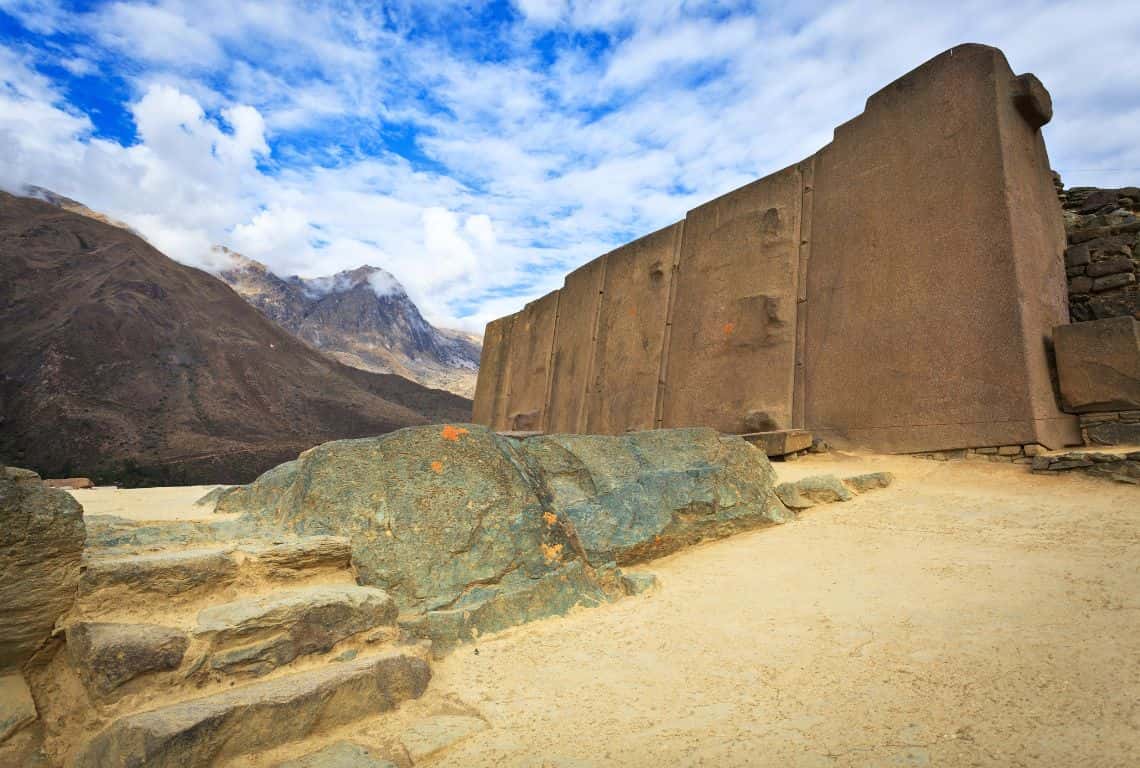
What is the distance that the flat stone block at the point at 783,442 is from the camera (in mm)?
6098

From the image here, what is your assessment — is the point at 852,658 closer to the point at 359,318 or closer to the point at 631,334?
the point at 631,334

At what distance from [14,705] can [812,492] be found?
4641 millimetres

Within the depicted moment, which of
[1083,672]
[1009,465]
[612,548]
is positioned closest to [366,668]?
[612,548]

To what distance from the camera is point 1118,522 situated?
11.6 feet

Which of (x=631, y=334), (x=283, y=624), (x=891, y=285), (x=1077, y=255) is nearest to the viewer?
(x=283, y=624)

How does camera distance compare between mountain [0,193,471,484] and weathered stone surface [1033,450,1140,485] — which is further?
mountain [0,193,471,484]

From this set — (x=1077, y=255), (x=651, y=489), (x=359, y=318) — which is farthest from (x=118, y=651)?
(x=359, y=318)

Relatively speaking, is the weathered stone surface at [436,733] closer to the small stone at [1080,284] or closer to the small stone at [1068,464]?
the small stone at [1068,464]

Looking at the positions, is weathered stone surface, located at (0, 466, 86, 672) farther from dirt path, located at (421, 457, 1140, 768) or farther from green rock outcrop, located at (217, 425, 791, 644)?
dirt path, located at (421, 457, 1140, 768)

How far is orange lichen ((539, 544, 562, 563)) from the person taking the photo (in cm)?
338

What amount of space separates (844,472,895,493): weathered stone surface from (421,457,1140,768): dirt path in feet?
3.00

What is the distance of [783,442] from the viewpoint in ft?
20.0

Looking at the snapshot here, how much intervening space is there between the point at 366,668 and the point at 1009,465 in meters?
4.88

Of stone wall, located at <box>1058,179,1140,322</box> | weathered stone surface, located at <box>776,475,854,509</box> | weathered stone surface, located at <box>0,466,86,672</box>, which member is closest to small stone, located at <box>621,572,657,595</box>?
weathered stone surface, located at <box>776,475,854,509</box>
